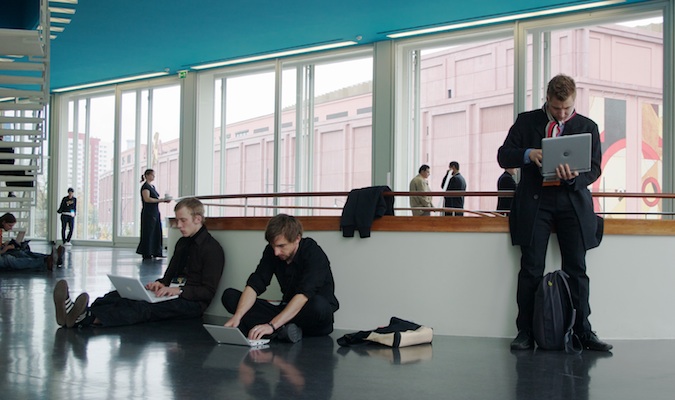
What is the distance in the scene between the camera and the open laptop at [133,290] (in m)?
4.80

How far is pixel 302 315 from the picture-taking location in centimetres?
438

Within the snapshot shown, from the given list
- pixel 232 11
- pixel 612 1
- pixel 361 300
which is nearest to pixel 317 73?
pixel 232 11

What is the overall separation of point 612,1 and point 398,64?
3.72 meters

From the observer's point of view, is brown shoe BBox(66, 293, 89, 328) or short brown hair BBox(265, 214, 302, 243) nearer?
short brown hair BBox(265, 214, 302, 243)

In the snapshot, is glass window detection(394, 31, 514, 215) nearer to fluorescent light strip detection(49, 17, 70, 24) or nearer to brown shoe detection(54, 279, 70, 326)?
fluorescent light strip detection(49, 17, 70, 24)

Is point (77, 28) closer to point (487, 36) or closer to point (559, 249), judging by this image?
point (487, 36)

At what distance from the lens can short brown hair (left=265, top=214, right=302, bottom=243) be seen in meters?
4.23

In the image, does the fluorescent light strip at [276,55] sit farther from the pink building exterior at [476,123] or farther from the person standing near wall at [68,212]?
the person standing near wall at [68,212]

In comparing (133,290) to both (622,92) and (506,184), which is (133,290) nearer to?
(506,184)

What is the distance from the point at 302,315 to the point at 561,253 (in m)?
1.63

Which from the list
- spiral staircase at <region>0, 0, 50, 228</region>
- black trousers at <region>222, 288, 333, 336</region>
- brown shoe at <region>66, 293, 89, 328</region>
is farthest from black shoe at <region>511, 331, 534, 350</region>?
spiral staircase at <region>0, 0, 50, 228</region>

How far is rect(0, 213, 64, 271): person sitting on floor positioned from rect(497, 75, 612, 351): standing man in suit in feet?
23.6

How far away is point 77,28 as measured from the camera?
486 inches

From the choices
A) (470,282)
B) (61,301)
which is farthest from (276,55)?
(470,282)
